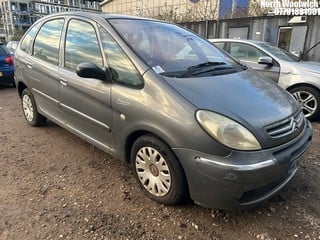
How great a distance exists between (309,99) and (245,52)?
1.62 metres

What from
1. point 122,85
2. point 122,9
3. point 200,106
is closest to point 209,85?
point 200,106

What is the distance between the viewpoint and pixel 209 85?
2.45 metres

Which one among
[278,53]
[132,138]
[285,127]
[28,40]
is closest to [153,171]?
[132,138]

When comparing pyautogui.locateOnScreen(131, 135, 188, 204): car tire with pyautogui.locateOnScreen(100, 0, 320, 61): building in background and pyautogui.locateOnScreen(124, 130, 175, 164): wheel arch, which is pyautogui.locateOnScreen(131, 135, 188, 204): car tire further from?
pyautogui.locateOnScreen(100, 0, 320, 61): building in background

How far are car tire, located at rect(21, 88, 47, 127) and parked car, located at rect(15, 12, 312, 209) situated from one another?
2.61 ft

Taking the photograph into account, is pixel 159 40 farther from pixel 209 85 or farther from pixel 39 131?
pixel 39 131

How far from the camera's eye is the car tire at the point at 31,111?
4.25 metres

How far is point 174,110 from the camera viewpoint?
86.9 inches

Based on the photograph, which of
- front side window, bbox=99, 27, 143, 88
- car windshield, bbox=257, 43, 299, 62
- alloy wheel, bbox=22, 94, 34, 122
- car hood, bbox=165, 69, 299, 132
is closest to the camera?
car hood, bbox=165, 69, 299, 132

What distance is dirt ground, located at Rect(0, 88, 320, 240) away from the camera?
88.0 inches

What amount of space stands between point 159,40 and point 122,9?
19017mm

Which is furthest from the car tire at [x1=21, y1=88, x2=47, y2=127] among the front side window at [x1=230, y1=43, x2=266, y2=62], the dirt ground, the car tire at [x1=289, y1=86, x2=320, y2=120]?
the car tire at [x1=289, y1=86, x2=320, y2=120]

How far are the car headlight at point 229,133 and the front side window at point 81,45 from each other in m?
1.34

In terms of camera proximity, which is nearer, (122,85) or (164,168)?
(164,168)
